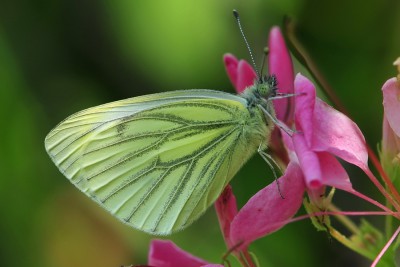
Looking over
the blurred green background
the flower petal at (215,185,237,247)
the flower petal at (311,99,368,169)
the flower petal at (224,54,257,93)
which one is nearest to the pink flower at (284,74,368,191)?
the flower petal at (311,99,368,169)

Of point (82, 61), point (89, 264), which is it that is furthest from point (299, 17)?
point (89, 264)

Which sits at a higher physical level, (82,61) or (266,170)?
(82,61)

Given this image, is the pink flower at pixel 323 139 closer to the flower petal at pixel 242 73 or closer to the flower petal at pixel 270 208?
the flower petal at pixel 270 208

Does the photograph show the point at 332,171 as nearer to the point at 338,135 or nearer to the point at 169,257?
the point at 338,135

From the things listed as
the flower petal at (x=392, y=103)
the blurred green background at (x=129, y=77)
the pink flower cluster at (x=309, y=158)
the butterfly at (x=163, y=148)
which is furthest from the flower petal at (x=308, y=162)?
the blurred green background at (x=129, y=77)

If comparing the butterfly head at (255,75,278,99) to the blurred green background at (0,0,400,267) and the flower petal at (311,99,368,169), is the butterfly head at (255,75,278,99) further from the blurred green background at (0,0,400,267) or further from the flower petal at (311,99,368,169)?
the blurred green background at (0,0,400,267)

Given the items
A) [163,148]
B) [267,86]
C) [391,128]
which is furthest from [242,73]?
[391,128]

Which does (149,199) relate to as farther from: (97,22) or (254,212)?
(97,22)
